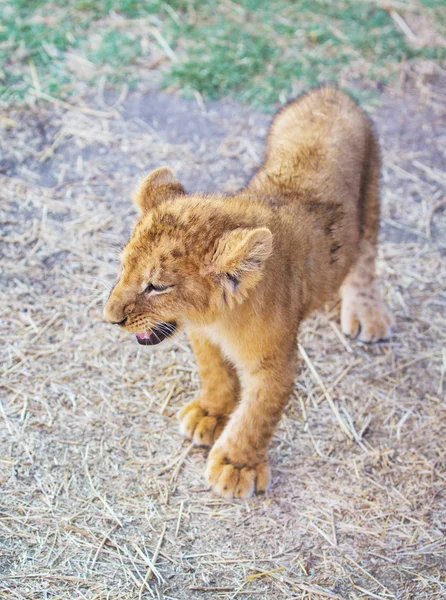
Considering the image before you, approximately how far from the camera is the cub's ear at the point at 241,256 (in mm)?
3678

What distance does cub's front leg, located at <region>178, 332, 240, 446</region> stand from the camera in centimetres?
470

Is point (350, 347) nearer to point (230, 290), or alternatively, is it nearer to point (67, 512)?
point (230, 290)

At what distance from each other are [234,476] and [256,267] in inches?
56.3

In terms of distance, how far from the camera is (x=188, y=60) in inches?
322

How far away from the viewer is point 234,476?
178 inches

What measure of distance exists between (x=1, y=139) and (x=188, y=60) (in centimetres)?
231

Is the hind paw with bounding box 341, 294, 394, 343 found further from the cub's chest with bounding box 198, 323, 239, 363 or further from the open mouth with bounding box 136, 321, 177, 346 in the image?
the open mouth with bounding box 136, 321, 177, 346

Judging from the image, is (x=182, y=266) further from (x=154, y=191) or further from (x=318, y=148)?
(x=318, y=148)

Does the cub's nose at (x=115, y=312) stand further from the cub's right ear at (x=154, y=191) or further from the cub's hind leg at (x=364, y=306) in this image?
the cub's hind leg at (x=364, y=306)

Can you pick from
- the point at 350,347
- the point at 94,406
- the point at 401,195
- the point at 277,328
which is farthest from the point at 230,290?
the point at 401,195

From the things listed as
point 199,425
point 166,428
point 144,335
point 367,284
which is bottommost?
point 166,428

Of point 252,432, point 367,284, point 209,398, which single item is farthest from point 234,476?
point 367,284

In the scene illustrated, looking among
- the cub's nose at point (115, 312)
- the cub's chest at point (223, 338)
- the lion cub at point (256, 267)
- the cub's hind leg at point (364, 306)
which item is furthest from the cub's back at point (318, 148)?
the cub's nose at point (115, 312)

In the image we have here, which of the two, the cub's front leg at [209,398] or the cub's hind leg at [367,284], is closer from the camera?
the cub's front leg at [209,398]
